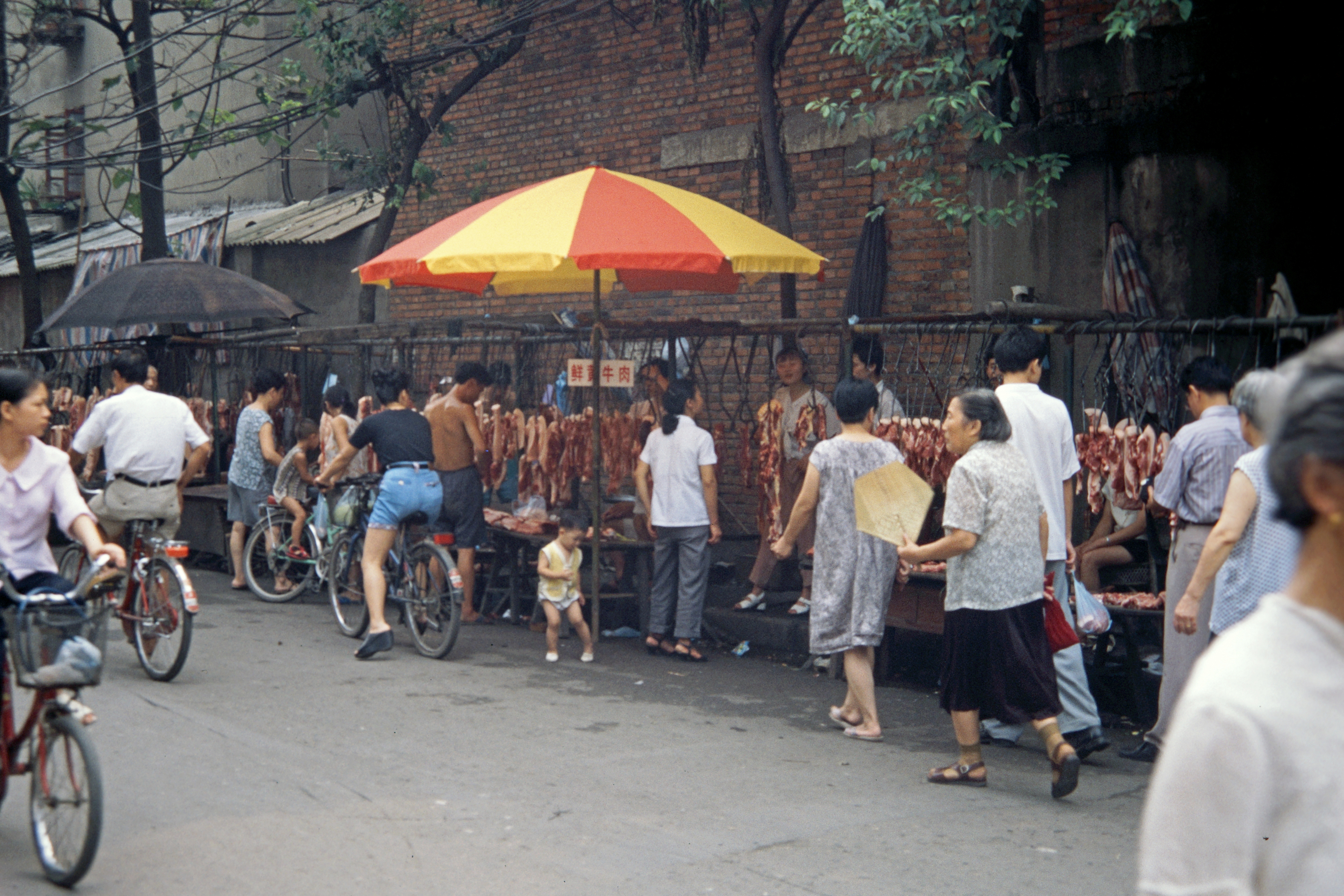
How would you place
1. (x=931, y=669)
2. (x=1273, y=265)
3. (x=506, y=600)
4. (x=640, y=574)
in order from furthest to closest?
1. (x=506, y=600)
2. (x=640, y=574)
3. (x=1273, y=265)
4. (x=931, y=669)

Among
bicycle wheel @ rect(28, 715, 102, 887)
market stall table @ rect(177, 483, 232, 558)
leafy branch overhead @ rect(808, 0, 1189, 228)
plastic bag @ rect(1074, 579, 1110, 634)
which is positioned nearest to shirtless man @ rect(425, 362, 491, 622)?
leafy branch overhead @ rect(808, 0, 1189, 228)

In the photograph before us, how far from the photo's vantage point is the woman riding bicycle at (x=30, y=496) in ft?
17.1

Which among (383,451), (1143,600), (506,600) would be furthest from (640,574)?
(1143,600)

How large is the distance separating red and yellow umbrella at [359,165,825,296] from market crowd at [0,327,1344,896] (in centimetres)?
89

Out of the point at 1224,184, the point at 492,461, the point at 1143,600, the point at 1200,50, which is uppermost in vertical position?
the point at 1200,50

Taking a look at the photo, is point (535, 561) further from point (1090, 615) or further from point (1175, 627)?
point (1175, 627)

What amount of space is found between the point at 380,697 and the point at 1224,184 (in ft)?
22.7

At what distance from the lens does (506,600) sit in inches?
424

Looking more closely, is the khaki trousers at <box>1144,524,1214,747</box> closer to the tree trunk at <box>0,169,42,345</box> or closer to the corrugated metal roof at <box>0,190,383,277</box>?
the corrugated metal roof at <box>0,190,383,277</box>

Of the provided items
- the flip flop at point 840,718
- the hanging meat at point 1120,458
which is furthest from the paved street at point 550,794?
the hanging meat at point 1120,458

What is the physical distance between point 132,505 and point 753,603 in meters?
4.52

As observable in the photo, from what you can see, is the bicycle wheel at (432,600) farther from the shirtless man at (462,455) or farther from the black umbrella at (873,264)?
the black umbrella at (873,264)

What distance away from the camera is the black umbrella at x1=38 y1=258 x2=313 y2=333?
41.2 feet

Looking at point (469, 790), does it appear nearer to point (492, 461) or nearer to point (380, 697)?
point (380, 697)
